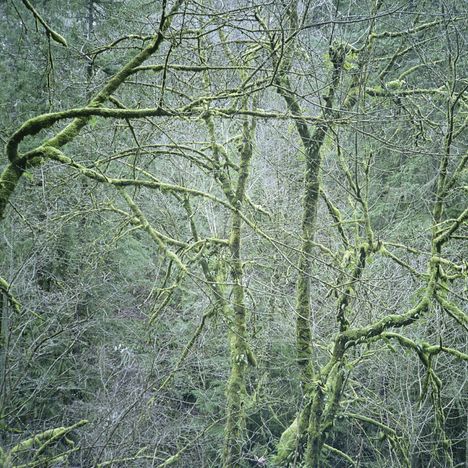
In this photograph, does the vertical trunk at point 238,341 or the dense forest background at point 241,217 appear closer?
the dense forest background at point 241,217

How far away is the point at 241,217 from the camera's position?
6820 mm

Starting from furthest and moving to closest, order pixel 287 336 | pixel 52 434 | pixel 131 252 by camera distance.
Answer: pixel 131 252, pixel 287 336, pixel 52 434

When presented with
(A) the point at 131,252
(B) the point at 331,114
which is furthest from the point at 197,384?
Answer: (B) the point at 331,114

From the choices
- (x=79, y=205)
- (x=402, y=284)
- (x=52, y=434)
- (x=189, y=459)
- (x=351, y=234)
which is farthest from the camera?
(x=351, y=234)

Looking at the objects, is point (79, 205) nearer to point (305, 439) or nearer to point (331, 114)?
point (331, 114)

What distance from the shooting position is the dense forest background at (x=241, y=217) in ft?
17.2

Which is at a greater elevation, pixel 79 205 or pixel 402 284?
pixel 79 205

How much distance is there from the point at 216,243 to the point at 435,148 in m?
3.43

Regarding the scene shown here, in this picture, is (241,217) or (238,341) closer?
(241,217)

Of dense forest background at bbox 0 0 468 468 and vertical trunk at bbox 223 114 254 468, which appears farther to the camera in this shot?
vertical trunk at bbox 223 114 254 468

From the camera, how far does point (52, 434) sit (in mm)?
5715

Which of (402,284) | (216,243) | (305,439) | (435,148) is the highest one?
(435,148)

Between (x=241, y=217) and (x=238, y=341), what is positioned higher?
(x=241, y=217)

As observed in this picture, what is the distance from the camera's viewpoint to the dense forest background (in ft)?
17.2
